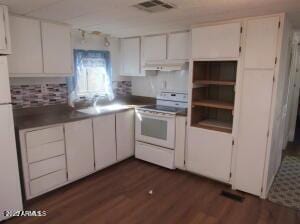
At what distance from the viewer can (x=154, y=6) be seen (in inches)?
85.5

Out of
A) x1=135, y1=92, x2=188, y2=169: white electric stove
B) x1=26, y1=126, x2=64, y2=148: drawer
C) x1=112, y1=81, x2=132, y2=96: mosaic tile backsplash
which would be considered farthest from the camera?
x1=112, y1=81, x2=132, y2=96: mosaic tile backsplash

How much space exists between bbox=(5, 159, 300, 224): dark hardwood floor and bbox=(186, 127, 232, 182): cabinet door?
6.4 inches

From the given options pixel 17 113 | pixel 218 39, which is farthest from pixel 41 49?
pixel 218 39

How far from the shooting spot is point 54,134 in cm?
265

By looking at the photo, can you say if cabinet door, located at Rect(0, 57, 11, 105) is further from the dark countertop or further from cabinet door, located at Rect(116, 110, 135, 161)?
cabinet door, located at Rect(116, 110, 135, 161)

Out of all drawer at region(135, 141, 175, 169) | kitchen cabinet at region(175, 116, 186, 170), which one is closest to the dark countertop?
drawer at region(135, 141, 175, 169)

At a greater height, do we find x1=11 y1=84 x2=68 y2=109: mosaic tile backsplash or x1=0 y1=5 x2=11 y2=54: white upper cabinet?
x1=0 y1=5 x2=11 y2=54: white upper cabinet

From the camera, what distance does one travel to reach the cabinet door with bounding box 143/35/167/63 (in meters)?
3.55

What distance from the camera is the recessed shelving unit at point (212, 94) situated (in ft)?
10.2

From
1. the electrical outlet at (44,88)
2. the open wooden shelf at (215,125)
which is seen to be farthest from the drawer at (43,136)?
the open wooden shelf at (215,125)

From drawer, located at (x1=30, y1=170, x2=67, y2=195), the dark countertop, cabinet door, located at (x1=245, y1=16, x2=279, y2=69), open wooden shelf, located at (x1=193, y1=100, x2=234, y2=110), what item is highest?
cabinet door, located at (x1=245, y1=16, x2=279, y2=69)

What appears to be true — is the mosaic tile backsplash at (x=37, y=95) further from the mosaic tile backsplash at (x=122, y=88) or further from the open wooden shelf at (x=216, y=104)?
the open wooden shelf at (x=216, y=104)

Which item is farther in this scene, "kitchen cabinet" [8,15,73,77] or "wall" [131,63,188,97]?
"wall" [131,63,188,97]

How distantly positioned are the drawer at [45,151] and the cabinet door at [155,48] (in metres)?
1.99
